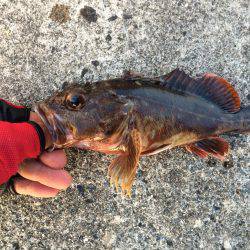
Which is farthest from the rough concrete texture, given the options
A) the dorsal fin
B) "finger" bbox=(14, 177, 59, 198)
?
the dorsal fin

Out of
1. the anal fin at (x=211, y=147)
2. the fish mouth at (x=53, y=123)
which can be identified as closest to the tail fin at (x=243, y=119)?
the anal fin at (x=211, y=147)

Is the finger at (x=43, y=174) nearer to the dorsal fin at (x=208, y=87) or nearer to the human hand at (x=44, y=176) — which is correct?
the human hand at (x=44, y=176)

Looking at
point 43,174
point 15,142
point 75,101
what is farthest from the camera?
point 43,174

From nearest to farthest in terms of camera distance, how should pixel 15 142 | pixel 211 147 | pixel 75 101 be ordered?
pixel 15 142 < pixel 75 101 < pixel 211 147

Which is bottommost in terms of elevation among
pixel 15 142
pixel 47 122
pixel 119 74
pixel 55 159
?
pixel 55 159

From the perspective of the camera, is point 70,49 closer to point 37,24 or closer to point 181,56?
point 37,24

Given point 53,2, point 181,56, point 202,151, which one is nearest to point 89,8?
point 53,2

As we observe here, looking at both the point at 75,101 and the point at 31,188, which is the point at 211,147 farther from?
the point at 31,188

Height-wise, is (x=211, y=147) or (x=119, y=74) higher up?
(x=119, y=74)

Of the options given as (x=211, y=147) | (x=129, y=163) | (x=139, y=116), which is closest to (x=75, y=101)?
(x=139, y=116)
